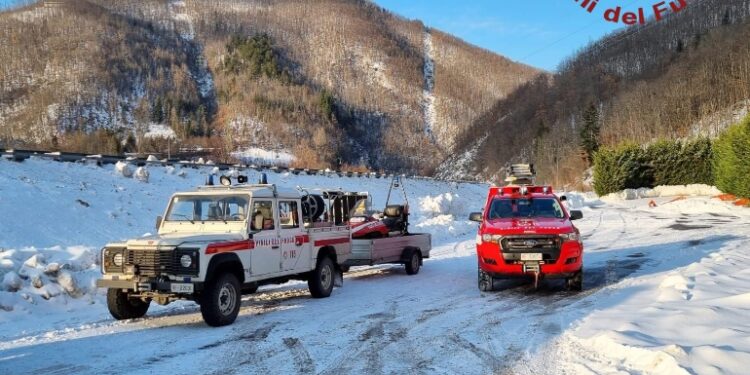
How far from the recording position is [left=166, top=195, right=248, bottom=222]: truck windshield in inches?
403

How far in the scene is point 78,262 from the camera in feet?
39.8

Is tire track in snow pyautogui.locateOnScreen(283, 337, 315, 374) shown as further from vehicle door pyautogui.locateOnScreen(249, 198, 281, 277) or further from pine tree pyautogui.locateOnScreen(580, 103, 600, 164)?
pine tree pyautogui.locateOnScreen(580, 103, 600, 164)

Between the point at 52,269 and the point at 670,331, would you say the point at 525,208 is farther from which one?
the point at 52,269

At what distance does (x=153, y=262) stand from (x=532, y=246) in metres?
6.60

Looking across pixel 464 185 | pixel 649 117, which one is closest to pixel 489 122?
pixel 649 117

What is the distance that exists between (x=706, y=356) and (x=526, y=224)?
224 inches

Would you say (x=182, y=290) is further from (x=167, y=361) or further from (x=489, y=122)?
(x=489, y=122)

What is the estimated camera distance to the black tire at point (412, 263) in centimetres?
1515

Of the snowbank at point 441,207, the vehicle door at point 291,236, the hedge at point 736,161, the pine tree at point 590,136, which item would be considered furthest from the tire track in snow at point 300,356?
the pine tree at point 590,136

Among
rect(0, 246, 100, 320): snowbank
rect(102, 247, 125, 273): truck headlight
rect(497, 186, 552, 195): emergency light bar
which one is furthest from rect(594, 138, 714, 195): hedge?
rect(102, 247, 125, 273): truck headlight

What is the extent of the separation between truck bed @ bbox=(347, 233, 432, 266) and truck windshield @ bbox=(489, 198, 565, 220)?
2.91 m

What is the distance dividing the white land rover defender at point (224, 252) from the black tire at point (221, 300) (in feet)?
0.05

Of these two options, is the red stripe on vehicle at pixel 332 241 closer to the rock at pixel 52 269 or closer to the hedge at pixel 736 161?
the rock at pixel 52 269

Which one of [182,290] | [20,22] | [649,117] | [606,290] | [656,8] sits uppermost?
[20,22]
